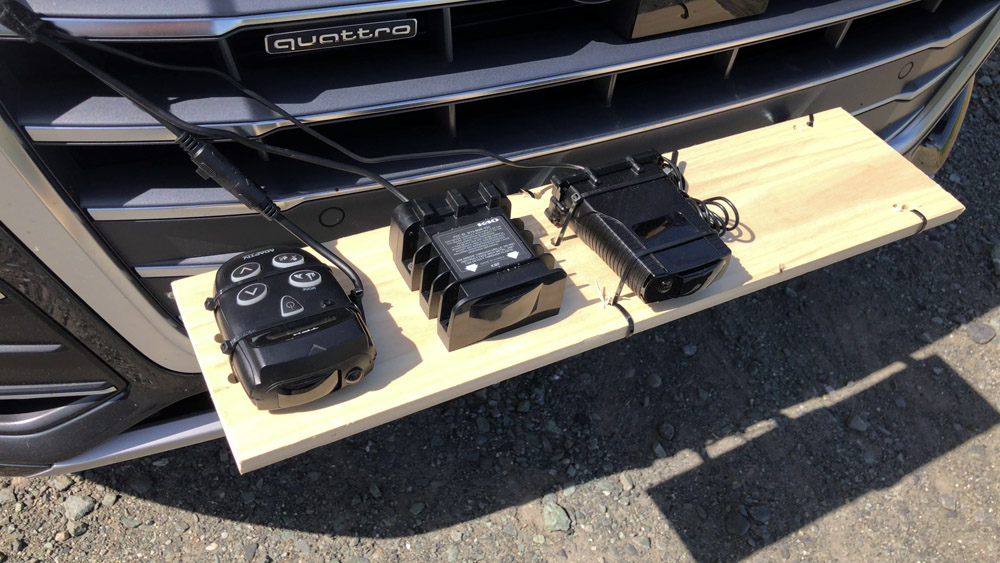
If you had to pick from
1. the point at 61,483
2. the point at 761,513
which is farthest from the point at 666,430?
the point at 61,483

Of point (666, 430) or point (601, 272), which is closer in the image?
point (601, 272)

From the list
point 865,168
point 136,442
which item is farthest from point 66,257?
point 865,168

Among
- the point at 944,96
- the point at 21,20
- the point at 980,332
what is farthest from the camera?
the point at 980,332

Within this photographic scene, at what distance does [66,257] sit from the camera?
1032mm

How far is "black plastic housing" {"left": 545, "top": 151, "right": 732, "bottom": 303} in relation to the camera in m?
1.11

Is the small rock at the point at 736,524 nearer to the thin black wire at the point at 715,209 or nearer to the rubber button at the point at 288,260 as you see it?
the thin black wire at the point at 715,209

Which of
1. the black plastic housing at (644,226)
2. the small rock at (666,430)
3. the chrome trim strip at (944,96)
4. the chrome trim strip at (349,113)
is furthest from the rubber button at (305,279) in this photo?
the chrome trim strip at (944,96)

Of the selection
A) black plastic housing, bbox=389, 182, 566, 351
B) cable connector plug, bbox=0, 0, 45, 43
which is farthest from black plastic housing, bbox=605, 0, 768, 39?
cable connector plug, bbox=0, 0, 45, 43

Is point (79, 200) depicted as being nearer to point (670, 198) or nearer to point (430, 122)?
point (430, 122)

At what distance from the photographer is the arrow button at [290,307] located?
0.98 m

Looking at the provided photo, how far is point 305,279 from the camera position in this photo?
3.34 ft

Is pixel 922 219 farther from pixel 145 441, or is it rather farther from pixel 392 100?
pixel 145 441

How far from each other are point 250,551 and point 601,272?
102 cm

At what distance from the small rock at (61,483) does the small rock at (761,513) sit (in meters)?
1.62
